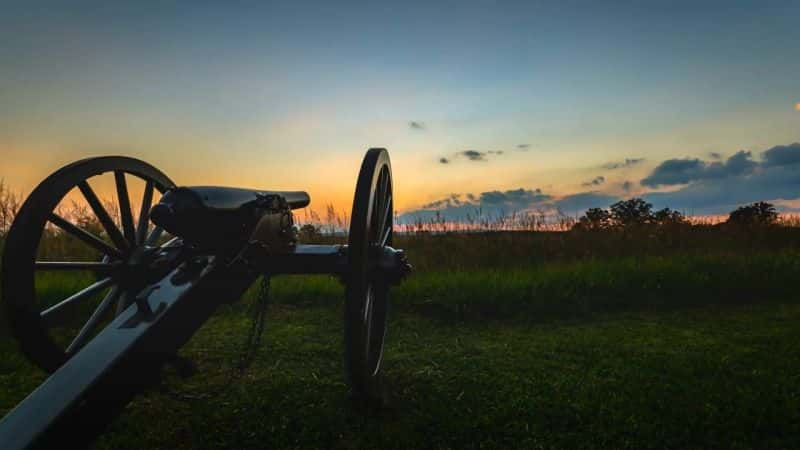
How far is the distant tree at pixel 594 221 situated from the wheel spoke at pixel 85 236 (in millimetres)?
8398

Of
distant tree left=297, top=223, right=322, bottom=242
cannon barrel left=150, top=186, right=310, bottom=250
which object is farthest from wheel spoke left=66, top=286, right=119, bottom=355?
distant tree left=297, top=223, right=322, bottom=242

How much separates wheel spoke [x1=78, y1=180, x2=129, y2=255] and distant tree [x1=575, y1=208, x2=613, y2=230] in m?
8.35

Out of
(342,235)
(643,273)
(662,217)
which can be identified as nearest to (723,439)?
(643,273)

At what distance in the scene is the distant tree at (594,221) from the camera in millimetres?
10070

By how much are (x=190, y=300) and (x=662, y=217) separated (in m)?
10.4

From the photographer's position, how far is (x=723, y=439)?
8.25 ft

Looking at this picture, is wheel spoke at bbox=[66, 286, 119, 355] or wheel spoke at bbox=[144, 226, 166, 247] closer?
wheel spoke at bbox=[66, 286, 119, 355]

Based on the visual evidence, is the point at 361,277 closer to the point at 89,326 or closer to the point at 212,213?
the point at 212,213

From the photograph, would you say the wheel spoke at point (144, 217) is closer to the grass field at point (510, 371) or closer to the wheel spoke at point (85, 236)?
the wheel spoke at point (85, 236)

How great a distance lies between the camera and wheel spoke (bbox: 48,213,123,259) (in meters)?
2.83

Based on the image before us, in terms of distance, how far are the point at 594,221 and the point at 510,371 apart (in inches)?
294

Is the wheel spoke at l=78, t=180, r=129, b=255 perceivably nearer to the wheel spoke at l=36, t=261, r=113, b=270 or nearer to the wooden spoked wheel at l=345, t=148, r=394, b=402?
the wheel spoke at l=36, t=261, r=113, b=270

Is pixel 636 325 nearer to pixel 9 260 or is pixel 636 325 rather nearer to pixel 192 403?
pixel 192 403

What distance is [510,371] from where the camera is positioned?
137 inches
